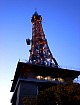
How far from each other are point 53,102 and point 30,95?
20.5 m

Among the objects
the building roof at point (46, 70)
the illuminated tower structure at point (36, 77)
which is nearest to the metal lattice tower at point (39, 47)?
the illuminated tower structure at point (36, 77)

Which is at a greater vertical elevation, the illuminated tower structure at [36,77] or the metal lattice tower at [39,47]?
Answer: the metal lattice tower at [39,47]

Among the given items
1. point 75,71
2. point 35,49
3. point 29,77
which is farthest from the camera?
point 35,49

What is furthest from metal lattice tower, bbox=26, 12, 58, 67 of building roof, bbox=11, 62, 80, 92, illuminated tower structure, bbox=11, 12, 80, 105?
building roof, bbox=11, 62, 80, 92

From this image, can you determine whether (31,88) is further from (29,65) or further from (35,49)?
(35,49)

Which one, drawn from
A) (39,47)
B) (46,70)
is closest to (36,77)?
(46,70)

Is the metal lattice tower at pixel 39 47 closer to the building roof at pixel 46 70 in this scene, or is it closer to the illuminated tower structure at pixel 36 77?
the illuminated tower structure at pixel 36 77

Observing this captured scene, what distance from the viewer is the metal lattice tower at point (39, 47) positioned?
226ft

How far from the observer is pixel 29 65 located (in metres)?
56.4

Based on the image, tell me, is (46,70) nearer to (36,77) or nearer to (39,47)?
(36,77)

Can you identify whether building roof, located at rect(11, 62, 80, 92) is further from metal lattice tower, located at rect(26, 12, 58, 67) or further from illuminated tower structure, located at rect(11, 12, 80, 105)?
metal lattice tower, located at rect(26, 12, 58, 67)

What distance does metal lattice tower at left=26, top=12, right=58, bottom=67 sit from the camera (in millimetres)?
68812

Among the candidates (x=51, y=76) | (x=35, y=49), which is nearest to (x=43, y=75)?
(x=51, y=76)

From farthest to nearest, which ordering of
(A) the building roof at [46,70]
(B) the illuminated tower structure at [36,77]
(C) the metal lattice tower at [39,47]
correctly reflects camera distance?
1. (C) the metal lattice tower at [39,47]
2. (A) the building roof at [46,70]
3. (B) the illuminated tower structure at [36,77]
